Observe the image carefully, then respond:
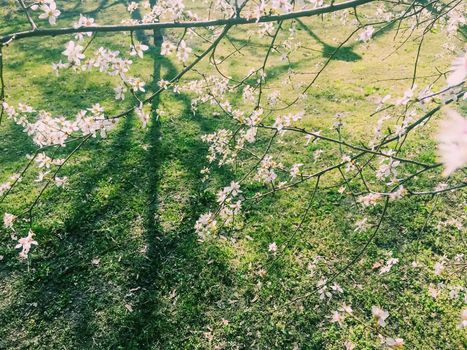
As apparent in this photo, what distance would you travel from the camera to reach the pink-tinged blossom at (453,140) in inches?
22.0

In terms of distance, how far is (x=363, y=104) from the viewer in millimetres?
6859

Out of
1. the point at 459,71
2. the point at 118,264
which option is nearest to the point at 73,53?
the point at 459,71

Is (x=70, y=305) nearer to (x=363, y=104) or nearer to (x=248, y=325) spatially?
(x=248, y=325)

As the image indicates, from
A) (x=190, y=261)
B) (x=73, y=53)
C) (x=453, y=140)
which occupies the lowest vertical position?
(x=190, y=261)

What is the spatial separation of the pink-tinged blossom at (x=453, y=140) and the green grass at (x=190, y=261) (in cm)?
199

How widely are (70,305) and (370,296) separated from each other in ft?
9.46

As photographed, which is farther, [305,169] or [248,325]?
[305,169]

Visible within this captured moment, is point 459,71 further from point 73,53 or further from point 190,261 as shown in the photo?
point 190,261

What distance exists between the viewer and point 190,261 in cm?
404

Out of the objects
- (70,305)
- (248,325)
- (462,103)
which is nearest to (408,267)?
(248,325)

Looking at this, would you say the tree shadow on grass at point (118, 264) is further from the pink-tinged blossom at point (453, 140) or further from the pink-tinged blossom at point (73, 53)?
the pink-tinged blossom at point (453, 140)

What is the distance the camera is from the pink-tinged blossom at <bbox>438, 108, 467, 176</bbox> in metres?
0.56

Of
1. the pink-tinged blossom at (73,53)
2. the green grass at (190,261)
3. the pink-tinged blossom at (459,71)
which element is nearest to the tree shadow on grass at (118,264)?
the green grass at (190,261)

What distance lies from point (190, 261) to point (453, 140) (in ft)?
12.1
